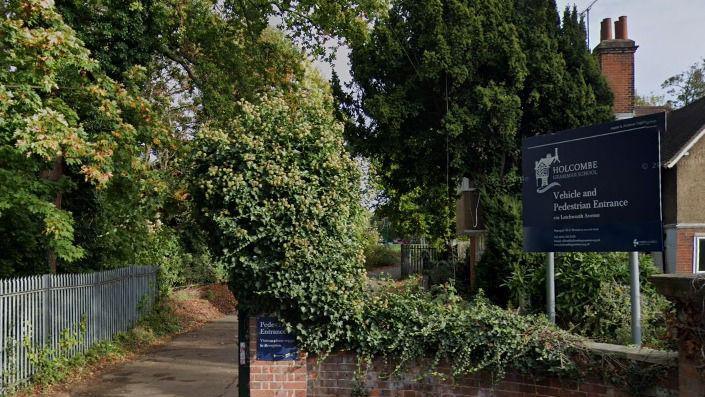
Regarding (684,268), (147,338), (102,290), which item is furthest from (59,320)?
(684,268)

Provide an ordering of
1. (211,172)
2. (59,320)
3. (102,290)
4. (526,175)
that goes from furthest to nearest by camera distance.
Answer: (102,290) < (59,320) < (526,175) < (211,172)

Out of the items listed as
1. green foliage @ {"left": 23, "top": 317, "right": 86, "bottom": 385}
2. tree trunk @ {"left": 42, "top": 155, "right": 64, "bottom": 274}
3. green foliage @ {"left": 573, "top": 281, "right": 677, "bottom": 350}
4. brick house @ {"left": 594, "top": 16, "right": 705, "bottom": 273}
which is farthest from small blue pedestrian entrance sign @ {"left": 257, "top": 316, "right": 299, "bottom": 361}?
brick house @ {"left": 594, "top": 16, "right": 705, "bottom": 273}

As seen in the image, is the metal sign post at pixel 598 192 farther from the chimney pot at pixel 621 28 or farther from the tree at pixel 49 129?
the chimney pot at pixel 621 28

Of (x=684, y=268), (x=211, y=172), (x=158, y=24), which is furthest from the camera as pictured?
(x=684, y=268)

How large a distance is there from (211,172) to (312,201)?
1216mm

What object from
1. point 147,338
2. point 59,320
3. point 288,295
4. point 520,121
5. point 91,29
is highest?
point 91,29

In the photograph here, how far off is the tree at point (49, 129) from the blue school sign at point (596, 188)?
6477 mm

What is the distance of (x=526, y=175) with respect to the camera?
846 centimetres

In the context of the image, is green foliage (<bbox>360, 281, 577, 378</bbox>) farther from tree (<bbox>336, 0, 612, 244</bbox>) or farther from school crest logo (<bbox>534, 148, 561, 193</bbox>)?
tree (<bbox>336, 0, 612, 244</bbox>)

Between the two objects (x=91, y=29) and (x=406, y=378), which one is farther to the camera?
(x=91, y=29)

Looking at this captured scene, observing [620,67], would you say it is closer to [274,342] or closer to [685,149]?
Answer: [685,149]

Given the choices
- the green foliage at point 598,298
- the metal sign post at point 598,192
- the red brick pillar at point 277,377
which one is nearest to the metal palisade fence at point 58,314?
the red brick pillar at point 277,377

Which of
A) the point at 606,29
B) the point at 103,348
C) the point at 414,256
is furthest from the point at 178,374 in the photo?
the point at 414,256

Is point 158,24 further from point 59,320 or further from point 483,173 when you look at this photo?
point 483,173
